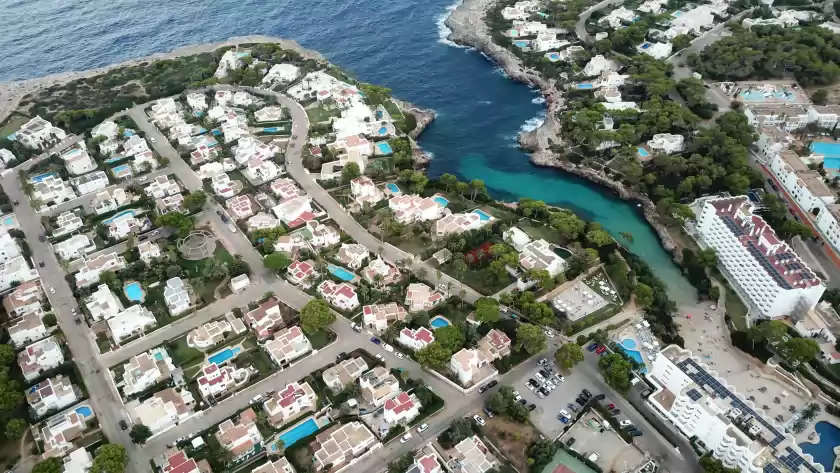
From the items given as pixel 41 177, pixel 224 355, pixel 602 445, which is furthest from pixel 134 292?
pixel 602 445

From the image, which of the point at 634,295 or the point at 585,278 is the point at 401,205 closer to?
the point at 585,278

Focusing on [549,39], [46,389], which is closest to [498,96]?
[549,39]

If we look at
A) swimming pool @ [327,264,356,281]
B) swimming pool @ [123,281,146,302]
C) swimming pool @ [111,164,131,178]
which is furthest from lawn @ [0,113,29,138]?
swimming pool @ [327,264,356,281]

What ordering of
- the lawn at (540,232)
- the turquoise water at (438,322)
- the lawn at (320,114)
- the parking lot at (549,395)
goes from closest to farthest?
the parking lot at (549,395) < the turquoise water at (438,322) < the lawn at (540,232) < the lawn at (320,114)

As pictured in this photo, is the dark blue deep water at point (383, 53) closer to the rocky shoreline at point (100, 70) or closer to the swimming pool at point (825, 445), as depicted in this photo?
the rocky shoreline at point (100, 70)

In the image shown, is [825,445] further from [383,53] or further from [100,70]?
[100,70]

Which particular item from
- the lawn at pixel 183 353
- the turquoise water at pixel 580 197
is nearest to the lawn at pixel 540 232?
the turquoise water at pixel 580 197
